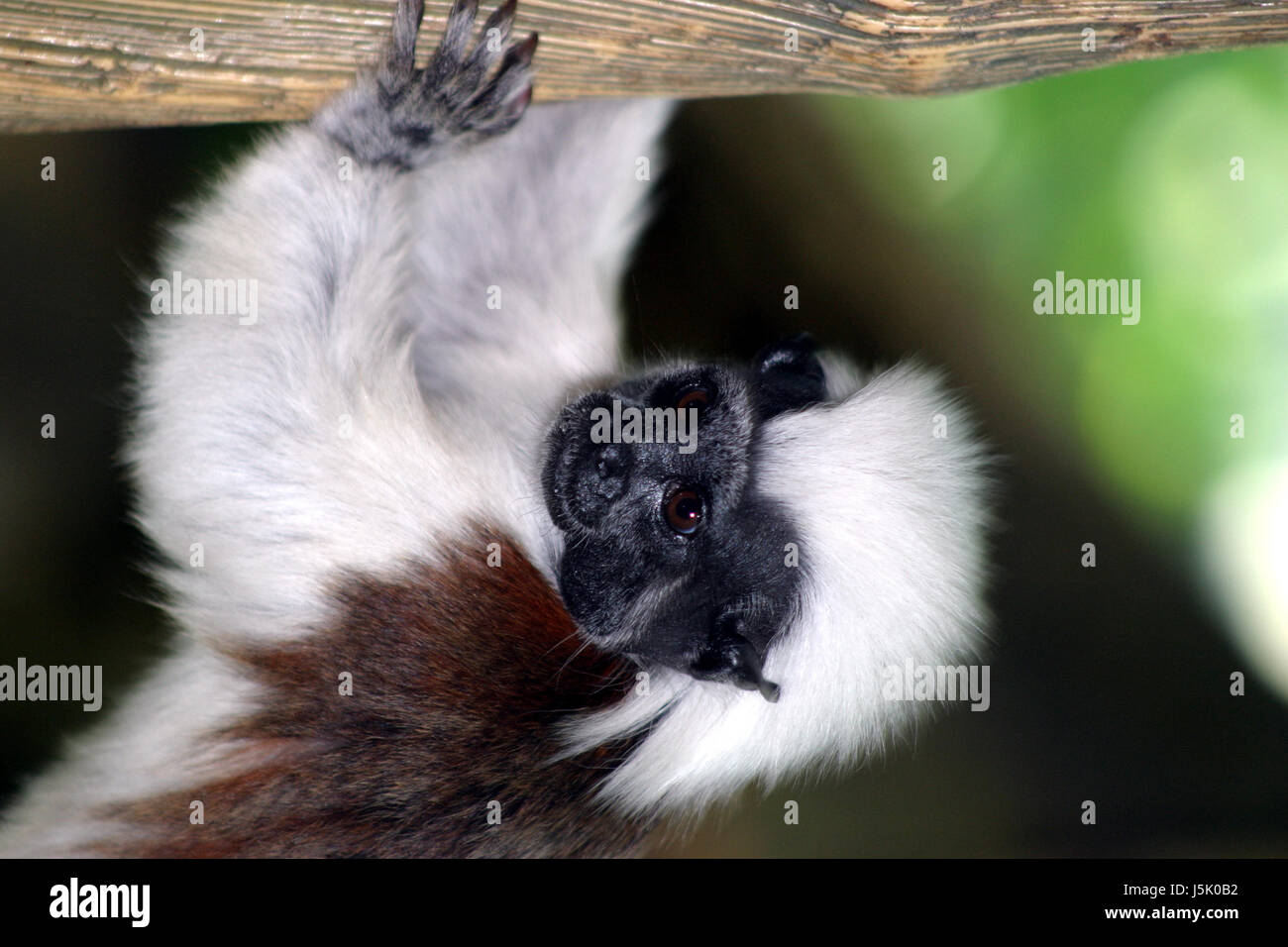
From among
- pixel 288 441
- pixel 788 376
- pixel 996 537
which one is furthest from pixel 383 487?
pixel 996 537

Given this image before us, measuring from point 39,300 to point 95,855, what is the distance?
5.64 ft

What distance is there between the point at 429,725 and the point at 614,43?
1.64 metres

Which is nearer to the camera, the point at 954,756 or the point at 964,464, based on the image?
the point at 964,464

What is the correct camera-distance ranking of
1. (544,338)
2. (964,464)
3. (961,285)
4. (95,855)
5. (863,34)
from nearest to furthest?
(863,34) → (964,464) → (95,855) → (544,338) → (961,285)

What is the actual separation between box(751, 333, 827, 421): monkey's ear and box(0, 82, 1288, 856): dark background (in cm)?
45

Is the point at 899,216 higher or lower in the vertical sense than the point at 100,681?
higher

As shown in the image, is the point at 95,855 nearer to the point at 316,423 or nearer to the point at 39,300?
the point at 316,423

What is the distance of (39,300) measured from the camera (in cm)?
293

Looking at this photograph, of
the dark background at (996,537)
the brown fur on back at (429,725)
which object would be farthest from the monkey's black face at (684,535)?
the dark background at (996,537)

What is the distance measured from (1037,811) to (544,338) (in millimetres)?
2378

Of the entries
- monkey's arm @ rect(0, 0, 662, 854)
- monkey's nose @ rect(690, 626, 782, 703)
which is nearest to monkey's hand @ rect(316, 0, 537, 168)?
monkey's arm @ rect(0, 0, 662, 854)

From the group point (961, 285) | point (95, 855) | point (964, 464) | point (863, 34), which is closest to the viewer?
point (863, 34)

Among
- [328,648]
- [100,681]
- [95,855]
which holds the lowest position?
[95,855]

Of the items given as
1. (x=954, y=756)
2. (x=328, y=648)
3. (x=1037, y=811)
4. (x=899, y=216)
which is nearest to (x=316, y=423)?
(x=328, y=648)
